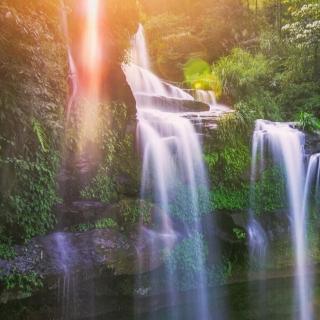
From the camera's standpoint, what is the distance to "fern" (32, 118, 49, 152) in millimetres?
5949

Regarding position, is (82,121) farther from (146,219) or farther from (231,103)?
(231,103)

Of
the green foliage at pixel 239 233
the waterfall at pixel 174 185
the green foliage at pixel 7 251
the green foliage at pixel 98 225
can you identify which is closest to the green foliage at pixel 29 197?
the green foliage at pixel 7 251

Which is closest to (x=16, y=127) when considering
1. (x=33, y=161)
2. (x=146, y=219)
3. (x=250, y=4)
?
(x=33, y=161)

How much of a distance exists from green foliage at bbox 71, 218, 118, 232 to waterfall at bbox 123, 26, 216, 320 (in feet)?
1.98

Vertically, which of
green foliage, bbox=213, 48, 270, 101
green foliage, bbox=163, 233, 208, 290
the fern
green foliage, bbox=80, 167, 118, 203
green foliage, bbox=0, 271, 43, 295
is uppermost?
green foliage, bbox=213, 48, 270, 101

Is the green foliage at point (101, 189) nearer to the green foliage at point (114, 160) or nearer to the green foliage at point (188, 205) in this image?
the green foliage at point (114, 160)

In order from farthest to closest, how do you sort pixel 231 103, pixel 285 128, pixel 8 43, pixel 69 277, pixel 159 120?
pixel 231 103
pixel 285 128
pixel 159 120
pixel 69 277
pixel 8 43

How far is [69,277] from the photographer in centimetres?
638

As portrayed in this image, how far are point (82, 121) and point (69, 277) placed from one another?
265 cm

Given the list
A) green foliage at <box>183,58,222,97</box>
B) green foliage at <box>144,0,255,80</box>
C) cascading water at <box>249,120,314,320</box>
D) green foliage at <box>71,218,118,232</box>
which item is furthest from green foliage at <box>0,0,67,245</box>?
green foliage at <box>144,0,255,80</box>

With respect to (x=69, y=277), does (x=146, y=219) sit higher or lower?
higher

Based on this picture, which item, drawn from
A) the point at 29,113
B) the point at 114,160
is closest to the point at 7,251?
the point at 29,113

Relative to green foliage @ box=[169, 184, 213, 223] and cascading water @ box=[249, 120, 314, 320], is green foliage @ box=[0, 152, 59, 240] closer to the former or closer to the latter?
green foliage @ box=[169, 184, 213, 223]

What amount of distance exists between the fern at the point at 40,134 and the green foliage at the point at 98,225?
1.47 m
